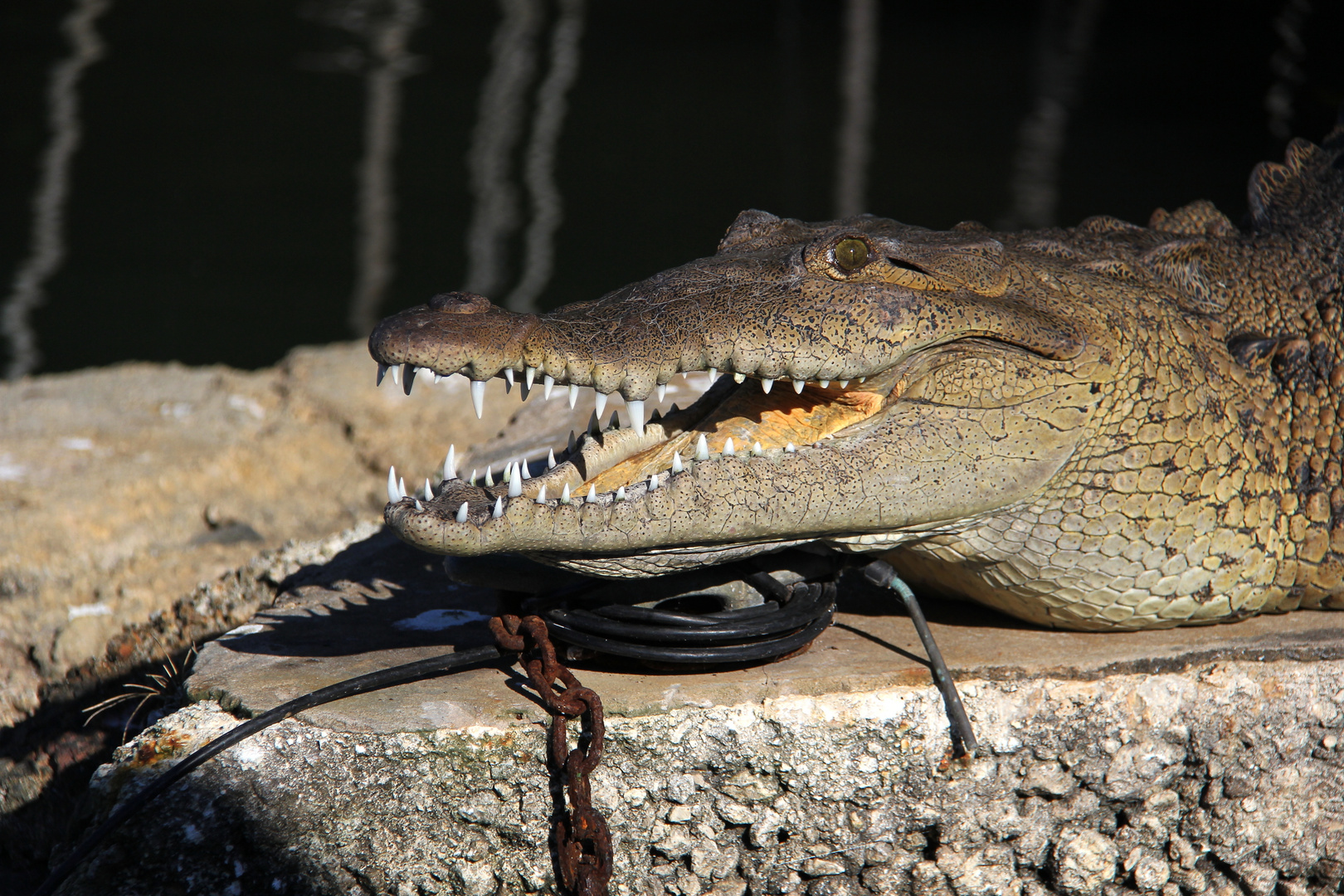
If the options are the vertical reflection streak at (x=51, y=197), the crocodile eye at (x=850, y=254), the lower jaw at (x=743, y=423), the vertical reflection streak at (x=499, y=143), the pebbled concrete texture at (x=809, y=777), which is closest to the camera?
the pebbled concrete texture at (x=809, y=777)

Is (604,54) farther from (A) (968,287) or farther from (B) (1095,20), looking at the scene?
(A) (968,287)

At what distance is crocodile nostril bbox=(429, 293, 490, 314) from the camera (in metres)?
2.10

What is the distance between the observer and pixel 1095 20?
47.3 ft

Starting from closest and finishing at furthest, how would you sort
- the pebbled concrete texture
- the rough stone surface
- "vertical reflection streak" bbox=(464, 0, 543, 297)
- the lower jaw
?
1. the pebbled concrete texture
2. the lower jaw
3. the rough stone surface
4. "vertical reflection streak" bbox=(464, 0, 543, 297)

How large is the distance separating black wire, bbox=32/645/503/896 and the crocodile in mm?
337

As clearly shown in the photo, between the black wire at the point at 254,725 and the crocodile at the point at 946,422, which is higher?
the crocodile at the point at 946,422

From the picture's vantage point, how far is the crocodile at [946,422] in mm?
2094

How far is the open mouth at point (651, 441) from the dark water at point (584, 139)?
592 cm

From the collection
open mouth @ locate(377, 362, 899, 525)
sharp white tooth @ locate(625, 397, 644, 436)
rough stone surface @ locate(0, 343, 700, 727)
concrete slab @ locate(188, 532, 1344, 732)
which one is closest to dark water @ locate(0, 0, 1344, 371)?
rough stone surface @ locate(0, 343, 700, 727)

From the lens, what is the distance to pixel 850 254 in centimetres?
225

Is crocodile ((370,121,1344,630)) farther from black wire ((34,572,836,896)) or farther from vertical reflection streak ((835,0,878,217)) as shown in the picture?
vertical reflection streak ((835,0,878,217))

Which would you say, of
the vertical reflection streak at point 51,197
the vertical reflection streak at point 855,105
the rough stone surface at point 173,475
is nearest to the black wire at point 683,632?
the rough stone surface at point 173,475

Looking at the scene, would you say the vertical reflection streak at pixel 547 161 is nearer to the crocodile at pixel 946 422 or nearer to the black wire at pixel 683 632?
the crocodile at pixel 946 422

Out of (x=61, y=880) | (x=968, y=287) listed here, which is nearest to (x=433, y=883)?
(x=61, y=880)
